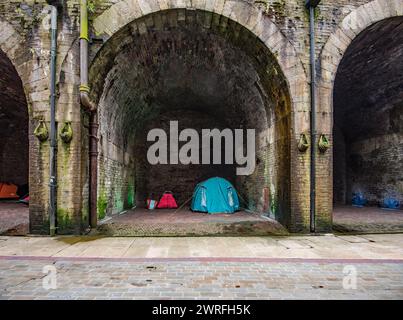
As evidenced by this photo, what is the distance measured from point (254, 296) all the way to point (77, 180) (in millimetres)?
5127

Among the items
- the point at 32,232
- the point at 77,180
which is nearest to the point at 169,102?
the point at 77,180

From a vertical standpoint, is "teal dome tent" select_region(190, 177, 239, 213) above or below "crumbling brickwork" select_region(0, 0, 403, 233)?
below

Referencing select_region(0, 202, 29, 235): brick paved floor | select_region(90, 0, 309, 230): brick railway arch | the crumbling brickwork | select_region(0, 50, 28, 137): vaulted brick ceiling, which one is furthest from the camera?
select_region(0, 50, 28, 137): vaulted brick ceiling

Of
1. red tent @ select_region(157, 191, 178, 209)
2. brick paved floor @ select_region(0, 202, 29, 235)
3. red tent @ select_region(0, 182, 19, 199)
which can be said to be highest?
red tent @ select_region(0, 182, 19, 199)

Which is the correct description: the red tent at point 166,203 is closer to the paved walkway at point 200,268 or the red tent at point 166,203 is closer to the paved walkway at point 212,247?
the paved walkway at point 212,247

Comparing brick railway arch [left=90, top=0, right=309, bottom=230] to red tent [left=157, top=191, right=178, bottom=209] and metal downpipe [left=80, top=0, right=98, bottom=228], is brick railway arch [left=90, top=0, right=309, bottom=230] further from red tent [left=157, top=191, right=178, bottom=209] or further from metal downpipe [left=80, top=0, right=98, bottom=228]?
red tent [left=157, top=191, right=178, bottom=209]

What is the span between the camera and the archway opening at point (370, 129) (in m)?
8.14

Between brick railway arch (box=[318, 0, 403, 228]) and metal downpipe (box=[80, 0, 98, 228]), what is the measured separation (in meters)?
6.04

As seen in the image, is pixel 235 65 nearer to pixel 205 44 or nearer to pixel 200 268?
pixel 205 44

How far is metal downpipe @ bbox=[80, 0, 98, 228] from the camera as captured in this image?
21.1 feet

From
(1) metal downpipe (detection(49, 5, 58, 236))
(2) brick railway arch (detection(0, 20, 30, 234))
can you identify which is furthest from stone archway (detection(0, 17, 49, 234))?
(1) metal downpipe (detection(49, 5, 58, 236))

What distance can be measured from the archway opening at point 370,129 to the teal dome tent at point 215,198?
397cm

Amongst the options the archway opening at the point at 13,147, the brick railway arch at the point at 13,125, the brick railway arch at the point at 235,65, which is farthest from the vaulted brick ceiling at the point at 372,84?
the archway opening at the point at 13,147
